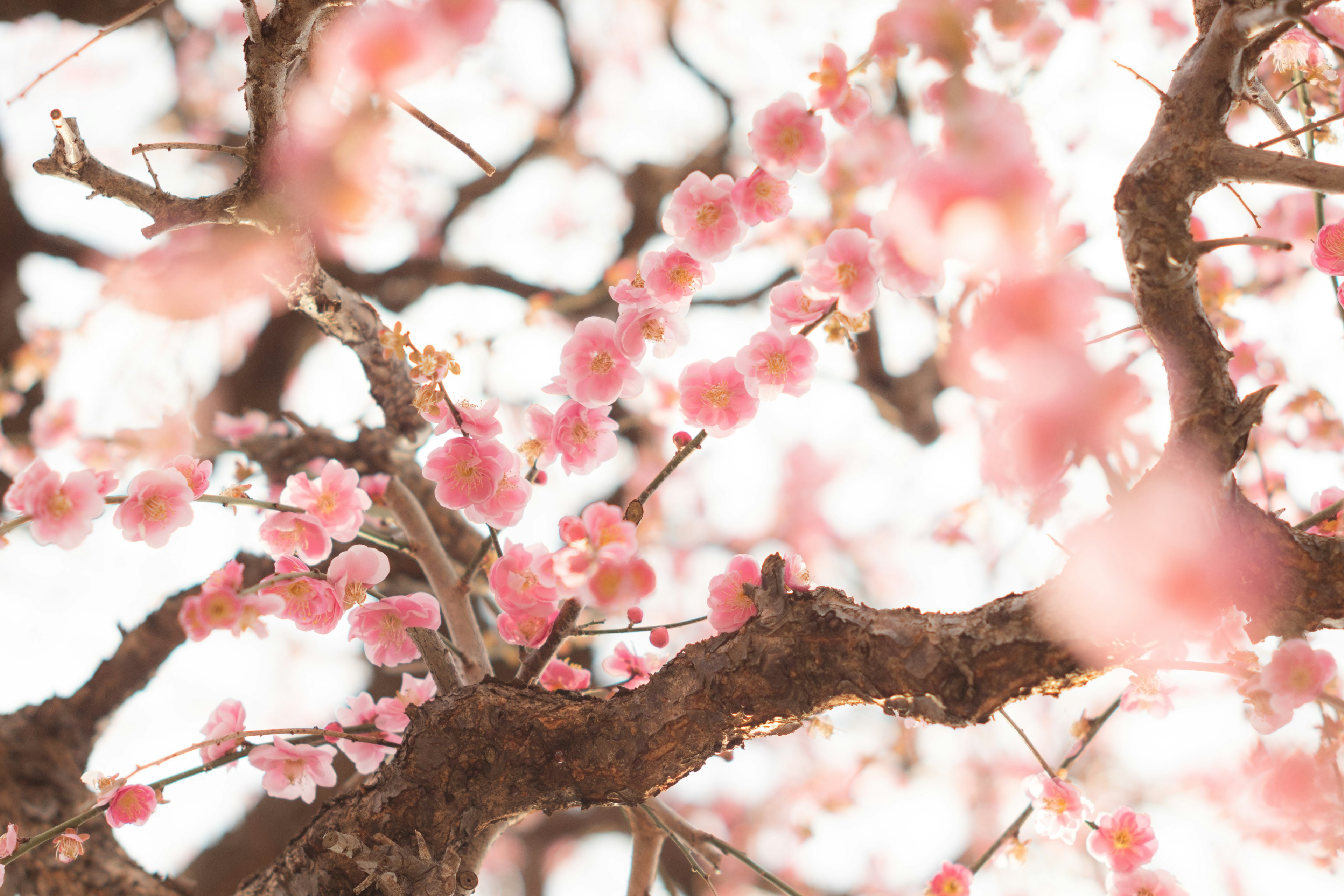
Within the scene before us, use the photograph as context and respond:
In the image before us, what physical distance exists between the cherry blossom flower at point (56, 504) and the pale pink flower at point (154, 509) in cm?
6

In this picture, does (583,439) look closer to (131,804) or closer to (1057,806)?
(131,804)

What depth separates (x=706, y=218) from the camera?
1435 mm

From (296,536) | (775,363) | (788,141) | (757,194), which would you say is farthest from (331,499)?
(788,141)

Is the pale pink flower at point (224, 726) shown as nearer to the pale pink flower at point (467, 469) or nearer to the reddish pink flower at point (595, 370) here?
the pale pink flower at point (467, 469)

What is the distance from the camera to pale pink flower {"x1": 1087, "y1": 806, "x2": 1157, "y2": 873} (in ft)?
4.85

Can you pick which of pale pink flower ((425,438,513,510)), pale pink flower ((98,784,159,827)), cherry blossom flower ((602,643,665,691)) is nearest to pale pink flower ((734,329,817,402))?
pale pink flower ((425,438,513,510))

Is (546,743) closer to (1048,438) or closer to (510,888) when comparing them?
(1048,438)

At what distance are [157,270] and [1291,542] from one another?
3829 millimetres

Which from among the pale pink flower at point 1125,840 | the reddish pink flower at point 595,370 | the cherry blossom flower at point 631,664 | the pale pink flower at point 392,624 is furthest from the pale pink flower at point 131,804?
the pale pink flower at point 1125,840

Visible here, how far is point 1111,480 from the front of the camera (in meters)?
1.20

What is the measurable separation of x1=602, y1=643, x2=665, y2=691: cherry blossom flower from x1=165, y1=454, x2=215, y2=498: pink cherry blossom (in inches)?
34.5

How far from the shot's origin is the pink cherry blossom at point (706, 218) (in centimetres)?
141

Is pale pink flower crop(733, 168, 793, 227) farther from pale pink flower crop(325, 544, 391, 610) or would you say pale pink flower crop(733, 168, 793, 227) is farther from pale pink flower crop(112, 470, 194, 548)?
pale pink flower crop(112, 470, 194, 548)

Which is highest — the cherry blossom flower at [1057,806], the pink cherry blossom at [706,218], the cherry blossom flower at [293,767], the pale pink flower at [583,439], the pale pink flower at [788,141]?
the pale pink flower at [788,141]
